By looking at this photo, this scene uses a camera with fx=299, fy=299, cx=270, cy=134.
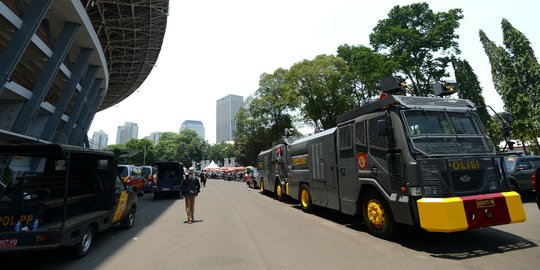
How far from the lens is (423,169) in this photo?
571 cm

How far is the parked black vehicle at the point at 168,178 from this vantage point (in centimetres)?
1844

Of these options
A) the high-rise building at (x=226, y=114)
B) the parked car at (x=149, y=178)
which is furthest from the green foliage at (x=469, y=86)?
the high-rise building at (x=226, y=114)

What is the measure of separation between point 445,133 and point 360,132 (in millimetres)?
1886

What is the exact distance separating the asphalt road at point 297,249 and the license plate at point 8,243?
0.79 metres

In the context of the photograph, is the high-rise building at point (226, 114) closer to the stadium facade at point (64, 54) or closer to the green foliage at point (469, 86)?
the stadium facade at point (64, 54)

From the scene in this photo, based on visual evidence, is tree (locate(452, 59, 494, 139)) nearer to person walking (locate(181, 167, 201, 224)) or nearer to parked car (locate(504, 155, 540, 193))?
parked car (locate(504, 155, 540, 193))

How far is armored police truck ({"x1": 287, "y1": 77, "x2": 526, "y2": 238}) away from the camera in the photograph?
5.59 metres

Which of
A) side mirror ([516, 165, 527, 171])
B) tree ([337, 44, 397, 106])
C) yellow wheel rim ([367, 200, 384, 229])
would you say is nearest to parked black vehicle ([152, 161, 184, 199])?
yellow wheel rim ([367, 200, 384, 229])

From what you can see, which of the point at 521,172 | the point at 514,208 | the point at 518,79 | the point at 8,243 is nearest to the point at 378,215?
the point at 514,208

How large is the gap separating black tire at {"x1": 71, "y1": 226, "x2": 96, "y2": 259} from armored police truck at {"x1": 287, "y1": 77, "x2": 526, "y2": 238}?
6.16 m

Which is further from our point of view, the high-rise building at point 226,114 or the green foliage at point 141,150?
the high-rise building at point 226,114

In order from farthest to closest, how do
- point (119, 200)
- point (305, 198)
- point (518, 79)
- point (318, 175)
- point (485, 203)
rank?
point (518, 79) → point (305, 198) → point (318, 175) → point (119, 200) → point (485, 203)

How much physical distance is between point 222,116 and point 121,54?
377ft

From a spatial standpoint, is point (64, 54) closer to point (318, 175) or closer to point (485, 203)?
point (318, 175)
